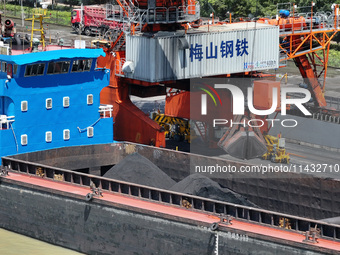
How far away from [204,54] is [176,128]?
7.49 metres

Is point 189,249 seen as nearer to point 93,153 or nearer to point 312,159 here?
point 93,153

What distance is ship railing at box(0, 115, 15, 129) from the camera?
37.8 m

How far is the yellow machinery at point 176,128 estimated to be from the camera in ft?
178

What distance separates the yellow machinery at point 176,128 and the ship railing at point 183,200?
59.1 feet

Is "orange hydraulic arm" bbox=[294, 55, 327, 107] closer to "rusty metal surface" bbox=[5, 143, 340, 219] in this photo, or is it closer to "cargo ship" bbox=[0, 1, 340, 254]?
"cargo ship" bbox=[0, 1, 340, 254]

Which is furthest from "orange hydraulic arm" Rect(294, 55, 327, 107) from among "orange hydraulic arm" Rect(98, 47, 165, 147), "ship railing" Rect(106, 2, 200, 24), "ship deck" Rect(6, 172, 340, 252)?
"ship deck" Rect(6, 172, 340, 252)

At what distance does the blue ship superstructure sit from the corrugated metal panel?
5.81 metres

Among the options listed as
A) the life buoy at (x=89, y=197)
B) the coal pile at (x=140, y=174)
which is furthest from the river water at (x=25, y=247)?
→ the coal pile at (x=140, y=174)

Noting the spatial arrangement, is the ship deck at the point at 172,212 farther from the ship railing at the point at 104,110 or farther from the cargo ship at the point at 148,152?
the ship railing at the point at 104,110

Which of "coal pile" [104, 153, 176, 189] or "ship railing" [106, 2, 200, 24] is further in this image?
"ship railing" [106, 2, 200, 24]

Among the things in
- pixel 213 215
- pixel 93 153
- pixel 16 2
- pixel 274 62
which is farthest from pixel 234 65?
pixel 16 2

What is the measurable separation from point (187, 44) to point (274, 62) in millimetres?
7966

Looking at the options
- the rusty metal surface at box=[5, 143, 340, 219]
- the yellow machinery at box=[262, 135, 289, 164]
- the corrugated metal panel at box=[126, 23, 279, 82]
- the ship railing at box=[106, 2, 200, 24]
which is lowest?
the yellow machinery at box=[262, 135, 289, 164]

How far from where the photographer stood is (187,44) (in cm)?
4716
